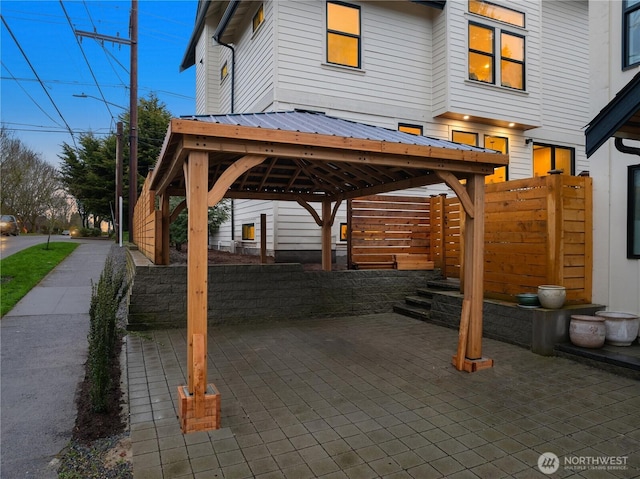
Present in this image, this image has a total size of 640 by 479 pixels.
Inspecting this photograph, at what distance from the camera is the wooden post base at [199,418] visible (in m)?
3.19

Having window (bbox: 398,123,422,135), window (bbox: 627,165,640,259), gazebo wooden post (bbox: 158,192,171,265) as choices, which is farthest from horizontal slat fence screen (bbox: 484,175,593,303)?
gazebo wooden post (bbox: 158,192,171,265)

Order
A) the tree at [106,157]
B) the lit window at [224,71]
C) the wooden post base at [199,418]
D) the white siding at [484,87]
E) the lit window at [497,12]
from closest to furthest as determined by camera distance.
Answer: the wooden post base at [199,418] → the white siding at [484,87] → the lit window at [497,12] → the lit window at [224,71] → the tree at [106,157]

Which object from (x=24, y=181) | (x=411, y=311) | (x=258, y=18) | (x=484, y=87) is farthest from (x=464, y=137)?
(x=24, y=181)

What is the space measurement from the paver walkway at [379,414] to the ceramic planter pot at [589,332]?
1.29 ft

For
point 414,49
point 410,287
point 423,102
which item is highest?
point 414,49

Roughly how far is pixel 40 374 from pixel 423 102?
9782 millimetres

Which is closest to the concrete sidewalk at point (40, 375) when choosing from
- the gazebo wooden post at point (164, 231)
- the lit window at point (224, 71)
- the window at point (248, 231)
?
the gazebo wooden post at point (164, 231)

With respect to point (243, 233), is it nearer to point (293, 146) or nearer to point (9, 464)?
point (293, 146)

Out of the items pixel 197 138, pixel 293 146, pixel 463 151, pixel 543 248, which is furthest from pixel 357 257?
pixel 197 138

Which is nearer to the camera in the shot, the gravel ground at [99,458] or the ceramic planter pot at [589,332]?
the gravel ground at [99,458]

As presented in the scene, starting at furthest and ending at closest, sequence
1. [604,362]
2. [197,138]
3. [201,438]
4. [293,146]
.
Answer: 1. [604,362]
2. [293,146]
3. [197,138]
4. [201,438]

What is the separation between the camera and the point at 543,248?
5.80m

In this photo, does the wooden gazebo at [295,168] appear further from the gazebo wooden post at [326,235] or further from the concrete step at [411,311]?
the concrete step at [411,311]

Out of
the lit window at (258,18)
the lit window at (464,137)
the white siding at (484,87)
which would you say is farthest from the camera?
the lit window at (464,137)
